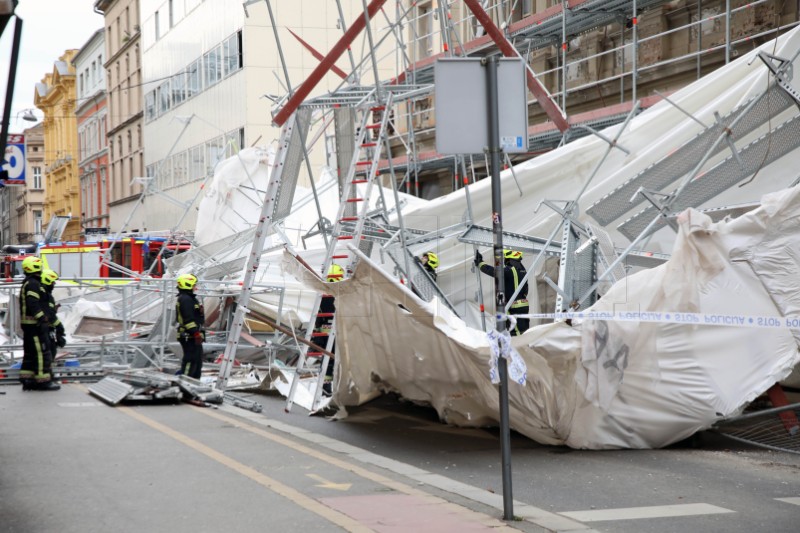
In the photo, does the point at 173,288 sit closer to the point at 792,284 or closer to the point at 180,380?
the point at 180,380

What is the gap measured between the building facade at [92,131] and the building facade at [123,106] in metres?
1.93

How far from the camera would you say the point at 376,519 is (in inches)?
258

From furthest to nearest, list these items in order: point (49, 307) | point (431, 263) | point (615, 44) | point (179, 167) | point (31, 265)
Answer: point (179, 167)
point (615, 44)
point (431, 263)
point (49, 307)
point (31, 265)

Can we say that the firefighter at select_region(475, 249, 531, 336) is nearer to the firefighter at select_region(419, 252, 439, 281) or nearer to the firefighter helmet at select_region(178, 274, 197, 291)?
the firefighter at select_region(419, 252, 439, 281)

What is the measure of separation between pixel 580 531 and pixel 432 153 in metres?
20.6

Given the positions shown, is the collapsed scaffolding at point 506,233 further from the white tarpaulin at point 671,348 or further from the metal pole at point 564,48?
the metal pole at point 564,48

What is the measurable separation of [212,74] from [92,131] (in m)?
30.0

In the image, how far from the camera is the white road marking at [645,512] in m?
6.69

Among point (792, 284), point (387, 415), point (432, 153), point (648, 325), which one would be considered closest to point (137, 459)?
point (387, 415)

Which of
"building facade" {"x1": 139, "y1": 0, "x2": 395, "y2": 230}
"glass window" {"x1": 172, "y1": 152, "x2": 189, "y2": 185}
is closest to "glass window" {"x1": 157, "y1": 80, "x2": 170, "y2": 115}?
"building facade" {"x1": 139, "y1": 0, "x2": 395, "y2": 230}

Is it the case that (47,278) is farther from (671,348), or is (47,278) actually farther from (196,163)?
(196,163)

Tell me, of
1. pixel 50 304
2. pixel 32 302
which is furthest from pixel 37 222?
pixel 32 302

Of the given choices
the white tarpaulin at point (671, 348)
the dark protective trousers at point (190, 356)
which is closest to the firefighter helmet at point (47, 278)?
the dark protective trousers at point (190, 356)

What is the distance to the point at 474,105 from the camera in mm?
6820
